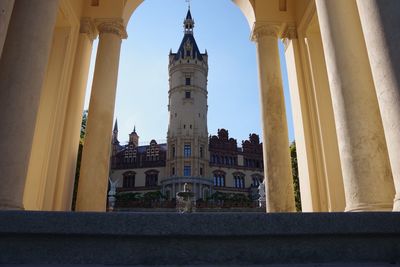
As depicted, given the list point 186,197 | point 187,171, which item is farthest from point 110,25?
point 187,171

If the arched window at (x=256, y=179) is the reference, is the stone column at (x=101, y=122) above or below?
below

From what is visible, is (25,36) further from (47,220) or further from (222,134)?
(222,134)

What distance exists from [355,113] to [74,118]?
9.49 metres

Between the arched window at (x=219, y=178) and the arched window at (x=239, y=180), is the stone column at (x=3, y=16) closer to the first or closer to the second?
the arched window at (x=219, y=178)

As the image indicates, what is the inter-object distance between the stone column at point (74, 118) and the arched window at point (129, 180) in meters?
79.6

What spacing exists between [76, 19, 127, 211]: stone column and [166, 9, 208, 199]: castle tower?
70.8m

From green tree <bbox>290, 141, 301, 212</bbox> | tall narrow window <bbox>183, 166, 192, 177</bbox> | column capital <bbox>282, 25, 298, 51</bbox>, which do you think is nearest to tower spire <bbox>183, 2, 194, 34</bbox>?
tall narrow window <bbox>183, 166, 192, 177</bbox>

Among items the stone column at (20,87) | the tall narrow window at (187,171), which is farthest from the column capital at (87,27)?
the tall narrow window at (187,171)

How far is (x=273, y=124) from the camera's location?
11.9m

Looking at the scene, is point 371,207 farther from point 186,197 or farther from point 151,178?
point 151,178

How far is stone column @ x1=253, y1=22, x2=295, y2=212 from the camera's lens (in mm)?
11016

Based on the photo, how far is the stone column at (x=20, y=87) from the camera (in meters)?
6.14

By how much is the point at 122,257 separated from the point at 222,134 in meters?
91.7

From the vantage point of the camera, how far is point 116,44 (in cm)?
1248
